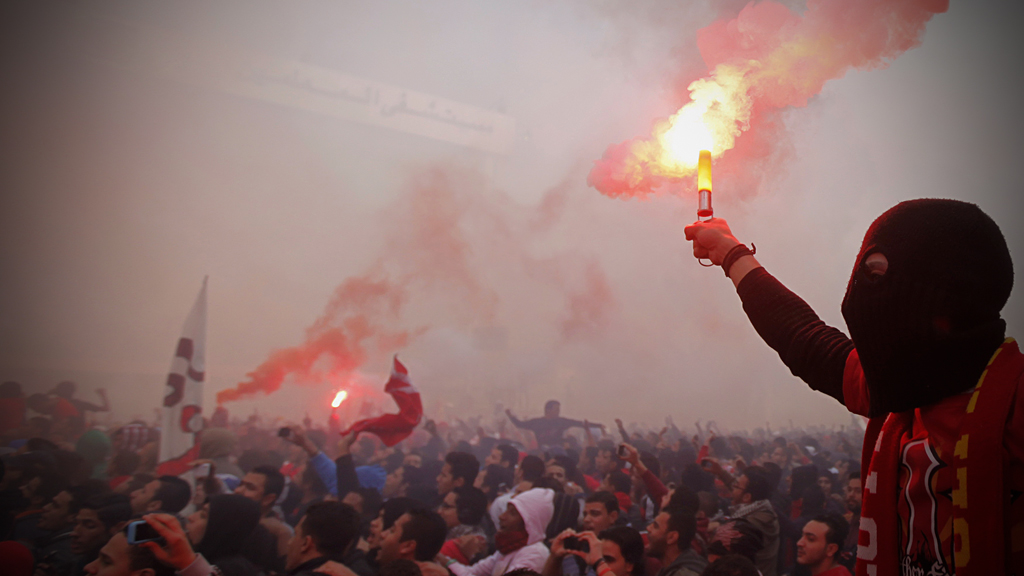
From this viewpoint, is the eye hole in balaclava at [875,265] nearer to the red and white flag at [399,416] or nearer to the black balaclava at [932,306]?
the black balaclava at [932,306]

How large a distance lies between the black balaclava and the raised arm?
0.12 meters

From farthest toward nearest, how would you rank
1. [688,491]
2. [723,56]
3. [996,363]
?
[688,491] < [723,56] < [996,363]

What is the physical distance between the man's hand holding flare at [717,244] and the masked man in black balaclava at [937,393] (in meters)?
0.31

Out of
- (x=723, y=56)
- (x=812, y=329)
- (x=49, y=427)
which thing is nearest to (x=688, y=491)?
(x=723, y=56)

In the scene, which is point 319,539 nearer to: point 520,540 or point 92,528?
point 520,540

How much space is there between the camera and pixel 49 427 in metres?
6.90

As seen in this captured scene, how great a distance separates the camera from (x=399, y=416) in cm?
638

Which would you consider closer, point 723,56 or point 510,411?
point 723,56

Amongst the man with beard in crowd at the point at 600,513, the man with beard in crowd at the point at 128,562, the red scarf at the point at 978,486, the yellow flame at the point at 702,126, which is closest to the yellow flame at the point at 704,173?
the yellow flame at the point at 702,126

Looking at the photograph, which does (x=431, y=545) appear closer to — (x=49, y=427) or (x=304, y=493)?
(x=304, y=493)

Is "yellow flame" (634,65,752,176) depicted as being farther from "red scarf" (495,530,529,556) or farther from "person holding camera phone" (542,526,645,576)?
"red scarf" (495,530,529,556)

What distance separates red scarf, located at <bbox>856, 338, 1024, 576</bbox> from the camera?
807 mm

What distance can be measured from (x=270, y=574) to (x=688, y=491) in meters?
3.36

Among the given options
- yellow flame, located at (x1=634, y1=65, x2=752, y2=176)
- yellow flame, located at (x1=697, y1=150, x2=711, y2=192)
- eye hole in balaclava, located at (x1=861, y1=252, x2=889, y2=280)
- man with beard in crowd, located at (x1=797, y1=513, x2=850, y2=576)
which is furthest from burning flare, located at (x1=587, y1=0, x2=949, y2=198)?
man with beard in crowd, located at (x1=797, y1=513, x2=850, y2=576)
